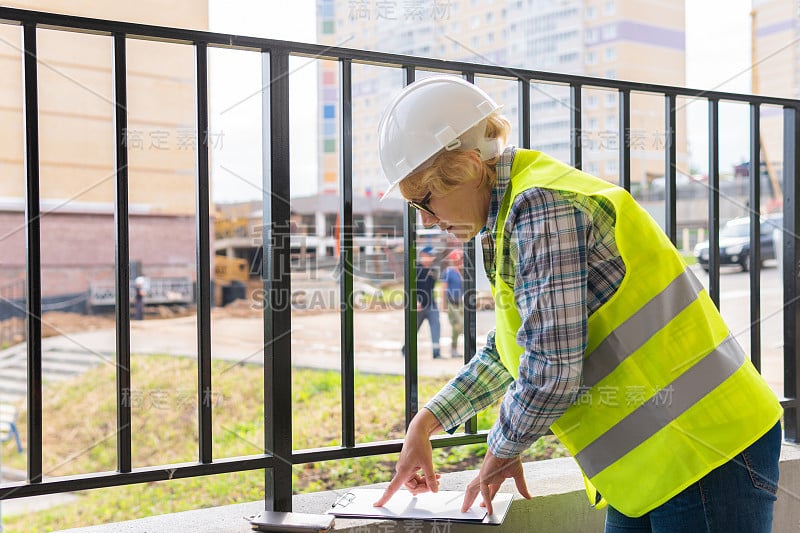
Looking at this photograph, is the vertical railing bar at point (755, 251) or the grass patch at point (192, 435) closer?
the vertical railing bar at point (755, 251)

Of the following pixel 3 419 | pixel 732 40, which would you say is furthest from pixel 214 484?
pixel 732 40

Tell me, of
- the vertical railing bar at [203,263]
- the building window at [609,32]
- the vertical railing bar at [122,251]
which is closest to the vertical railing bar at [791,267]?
the vertical railing bar at [203,263]

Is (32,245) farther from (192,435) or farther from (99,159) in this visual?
(99,159)

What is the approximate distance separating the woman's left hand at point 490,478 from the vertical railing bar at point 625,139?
79 centimetres

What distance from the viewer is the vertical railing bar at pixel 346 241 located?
4.37ft

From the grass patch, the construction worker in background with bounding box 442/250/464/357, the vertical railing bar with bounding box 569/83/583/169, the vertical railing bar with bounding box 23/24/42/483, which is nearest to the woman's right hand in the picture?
the vertical railing bar with bounding box 23/24/42/483

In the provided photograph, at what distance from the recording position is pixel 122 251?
1.17 m

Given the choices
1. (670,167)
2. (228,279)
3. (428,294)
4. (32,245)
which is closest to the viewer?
(32,245)

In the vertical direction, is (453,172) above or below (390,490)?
above

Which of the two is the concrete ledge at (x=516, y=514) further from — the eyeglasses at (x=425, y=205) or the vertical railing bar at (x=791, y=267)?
the eyeglasses at (x=425, y=205)

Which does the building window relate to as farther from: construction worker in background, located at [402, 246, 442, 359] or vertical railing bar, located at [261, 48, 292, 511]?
vertical railing bar, located at [261, 48, 292, 511]

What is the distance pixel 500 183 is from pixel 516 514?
767mm

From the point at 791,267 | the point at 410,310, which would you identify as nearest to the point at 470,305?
the point at 410,310

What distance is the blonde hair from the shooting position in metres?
0.98
